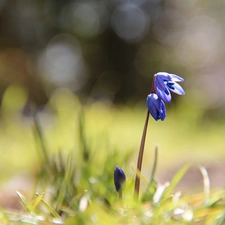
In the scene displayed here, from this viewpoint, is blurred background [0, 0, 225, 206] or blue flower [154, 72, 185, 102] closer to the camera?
blue flower [154, 72, 185, 102]

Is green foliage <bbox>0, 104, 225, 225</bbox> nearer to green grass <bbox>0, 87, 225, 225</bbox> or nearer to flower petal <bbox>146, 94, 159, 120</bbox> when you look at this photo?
green grass <bbox>0, 87, 225, 225</bbox>

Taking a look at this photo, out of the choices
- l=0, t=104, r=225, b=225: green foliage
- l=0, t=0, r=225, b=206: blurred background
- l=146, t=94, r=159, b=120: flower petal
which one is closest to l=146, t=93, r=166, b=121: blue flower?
l=146, t=94, r=159, b=120: flower petal

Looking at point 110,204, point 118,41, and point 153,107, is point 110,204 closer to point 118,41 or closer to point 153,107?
point 153,107

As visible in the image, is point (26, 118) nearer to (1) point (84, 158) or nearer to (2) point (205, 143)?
(2) point (205, 143)

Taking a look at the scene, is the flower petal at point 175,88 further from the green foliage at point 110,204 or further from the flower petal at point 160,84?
the green foliage at point 110,204

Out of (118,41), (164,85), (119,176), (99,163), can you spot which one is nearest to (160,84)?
(164,85)

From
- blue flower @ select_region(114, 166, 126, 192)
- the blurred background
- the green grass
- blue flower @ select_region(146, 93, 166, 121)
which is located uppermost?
the blurred background

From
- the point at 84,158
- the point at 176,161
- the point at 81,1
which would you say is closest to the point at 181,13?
the point at 81,1

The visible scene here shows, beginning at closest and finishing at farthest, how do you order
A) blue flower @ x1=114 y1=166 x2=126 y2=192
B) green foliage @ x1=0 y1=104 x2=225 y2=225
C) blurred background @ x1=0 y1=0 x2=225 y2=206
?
green foliage @ x1=0 y1=104 x2=225 y2=225
blue flower @ x1=114 y1=166 x2=126 y2=192
blurred background @ x1=0 y1=0 x2=225 y2=206
